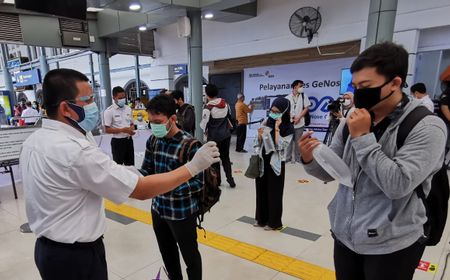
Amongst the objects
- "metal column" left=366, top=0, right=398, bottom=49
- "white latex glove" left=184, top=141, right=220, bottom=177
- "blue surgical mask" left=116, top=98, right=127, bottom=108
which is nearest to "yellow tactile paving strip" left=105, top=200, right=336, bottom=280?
"white latex glove" left=184, top=141, right=220, bottom=177

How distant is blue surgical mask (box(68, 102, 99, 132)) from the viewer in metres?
1.24

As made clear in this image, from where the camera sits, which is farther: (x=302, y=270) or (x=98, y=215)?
(x=302, y=270)

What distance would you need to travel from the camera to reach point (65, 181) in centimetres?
108

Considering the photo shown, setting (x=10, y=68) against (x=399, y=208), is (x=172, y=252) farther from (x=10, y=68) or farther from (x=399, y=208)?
(x=10, y=68)

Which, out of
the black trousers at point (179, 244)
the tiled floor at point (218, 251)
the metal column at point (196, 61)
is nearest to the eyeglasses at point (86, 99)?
the black trousers at point (179, 244)

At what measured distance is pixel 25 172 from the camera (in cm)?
117

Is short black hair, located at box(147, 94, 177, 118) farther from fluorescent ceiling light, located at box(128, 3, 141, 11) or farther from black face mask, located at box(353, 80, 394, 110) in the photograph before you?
fluorescent ceiling light, located at box(128, 3, 141, 11)

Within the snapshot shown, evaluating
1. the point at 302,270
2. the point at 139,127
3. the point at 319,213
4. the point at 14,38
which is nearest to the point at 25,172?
the point at 302,270

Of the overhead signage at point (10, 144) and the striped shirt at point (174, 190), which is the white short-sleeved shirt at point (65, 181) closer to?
the striped shirt at point (174, 190)

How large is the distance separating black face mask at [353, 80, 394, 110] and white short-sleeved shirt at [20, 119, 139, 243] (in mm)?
948

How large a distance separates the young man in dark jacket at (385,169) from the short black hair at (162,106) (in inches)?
42.6

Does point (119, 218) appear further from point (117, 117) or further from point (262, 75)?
point (262, 75)

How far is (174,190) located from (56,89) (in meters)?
0.85

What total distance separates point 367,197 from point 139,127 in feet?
21.6
